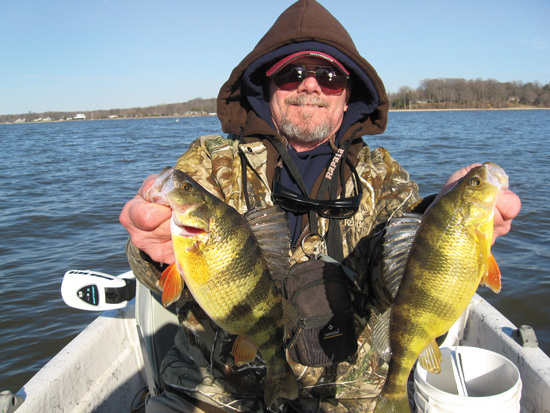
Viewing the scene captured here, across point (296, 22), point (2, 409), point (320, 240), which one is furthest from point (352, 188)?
point (2, 409)

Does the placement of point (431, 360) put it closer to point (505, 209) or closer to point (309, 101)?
point (505, 209)

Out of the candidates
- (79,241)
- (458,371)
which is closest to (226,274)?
(458,371)

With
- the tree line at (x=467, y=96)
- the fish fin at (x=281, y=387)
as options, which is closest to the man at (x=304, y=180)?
the fish fin at (x=281, y=387)

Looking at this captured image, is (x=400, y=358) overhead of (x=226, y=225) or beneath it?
beneath

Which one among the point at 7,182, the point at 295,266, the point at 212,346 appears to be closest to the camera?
the point at 295,266

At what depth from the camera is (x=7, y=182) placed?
16328 millimetres

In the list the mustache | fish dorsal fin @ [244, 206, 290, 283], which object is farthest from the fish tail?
the mustache

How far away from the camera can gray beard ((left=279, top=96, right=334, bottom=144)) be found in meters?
3.34

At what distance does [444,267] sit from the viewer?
1938 millimetres

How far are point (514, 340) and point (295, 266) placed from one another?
1.98 meters

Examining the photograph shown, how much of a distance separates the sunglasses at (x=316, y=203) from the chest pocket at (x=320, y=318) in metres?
0.57

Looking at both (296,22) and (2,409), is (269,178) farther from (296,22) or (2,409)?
(2,409)

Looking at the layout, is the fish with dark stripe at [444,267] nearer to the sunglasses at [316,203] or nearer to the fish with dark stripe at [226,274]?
the fish with dark stripe at [226,274]

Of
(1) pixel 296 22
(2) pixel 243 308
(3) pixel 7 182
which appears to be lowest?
(3) pixel 7 182
